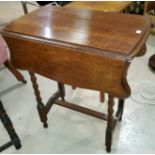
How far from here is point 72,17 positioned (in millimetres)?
1456

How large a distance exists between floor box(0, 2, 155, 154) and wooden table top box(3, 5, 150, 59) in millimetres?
826

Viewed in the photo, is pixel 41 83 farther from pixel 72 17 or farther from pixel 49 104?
pixel 72 17

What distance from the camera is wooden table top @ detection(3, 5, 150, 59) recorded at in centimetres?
111

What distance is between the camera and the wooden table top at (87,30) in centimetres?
111

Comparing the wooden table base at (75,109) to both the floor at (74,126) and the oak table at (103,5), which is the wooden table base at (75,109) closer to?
the floor at (74,126)

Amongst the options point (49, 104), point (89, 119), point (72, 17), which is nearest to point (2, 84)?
point (49, 104)

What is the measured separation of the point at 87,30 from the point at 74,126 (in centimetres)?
86

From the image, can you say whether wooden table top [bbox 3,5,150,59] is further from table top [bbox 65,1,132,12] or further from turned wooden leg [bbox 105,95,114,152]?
table top [bbox 65,1,132,12]

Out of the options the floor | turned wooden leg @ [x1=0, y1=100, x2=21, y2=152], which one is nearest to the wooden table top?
turned wooden leg @ [x1=0, y1=100, x2=21, y2=152]

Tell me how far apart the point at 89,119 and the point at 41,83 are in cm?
72

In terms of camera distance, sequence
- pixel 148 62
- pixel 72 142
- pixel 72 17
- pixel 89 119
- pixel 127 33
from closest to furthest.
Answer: pixel 127 33 < pixel 72 17 < pixel 72 142 < pixel 89 119 < pixel 148 62

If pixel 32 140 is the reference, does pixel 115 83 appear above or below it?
above

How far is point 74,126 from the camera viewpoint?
1.81 meters

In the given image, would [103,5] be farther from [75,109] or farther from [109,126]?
[109,126]
